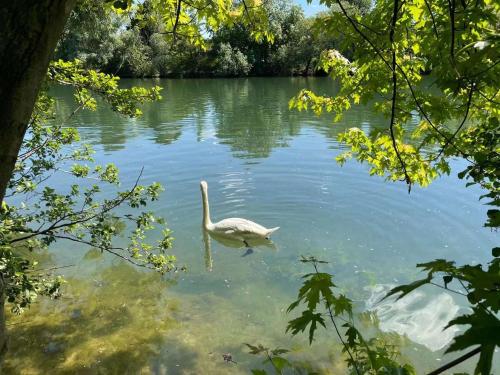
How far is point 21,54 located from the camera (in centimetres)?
119

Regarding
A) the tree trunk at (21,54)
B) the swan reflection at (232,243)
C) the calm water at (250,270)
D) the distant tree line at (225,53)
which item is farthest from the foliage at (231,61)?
the tree trunk at (21,54)

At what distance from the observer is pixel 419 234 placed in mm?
8469

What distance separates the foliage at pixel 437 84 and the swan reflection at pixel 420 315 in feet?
5.67

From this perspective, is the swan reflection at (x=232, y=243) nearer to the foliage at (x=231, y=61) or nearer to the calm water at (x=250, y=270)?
the calm water at (x=250, y=270)

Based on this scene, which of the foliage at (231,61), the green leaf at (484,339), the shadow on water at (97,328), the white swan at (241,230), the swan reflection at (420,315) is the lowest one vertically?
the shadow on water at (97,328)

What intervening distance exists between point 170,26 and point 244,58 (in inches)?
1982

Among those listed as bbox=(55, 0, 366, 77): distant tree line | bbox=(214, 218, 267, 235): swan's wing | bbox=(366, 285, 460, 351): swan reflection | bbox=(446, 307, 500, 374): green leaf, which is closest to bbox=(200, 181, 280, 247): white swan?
bbox=(214, 218, 267, 235): swan's wing

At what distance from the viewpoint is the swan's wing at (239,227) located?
27.1 feet

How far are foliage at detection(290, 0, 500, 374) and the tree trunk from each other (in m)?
1.25

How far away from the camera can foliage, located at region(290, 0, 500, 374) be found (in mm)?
1502

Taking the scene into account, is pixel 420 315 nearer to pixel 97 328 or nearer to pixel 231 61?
pixel 97 328

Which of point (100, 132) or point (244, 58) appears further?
point (244, 58)

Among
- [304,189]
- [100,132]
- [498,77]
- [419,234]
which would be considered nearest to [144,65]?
[100,132]

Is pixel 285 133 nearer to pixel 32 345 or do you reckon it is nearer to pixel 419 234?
pixel 419 234
